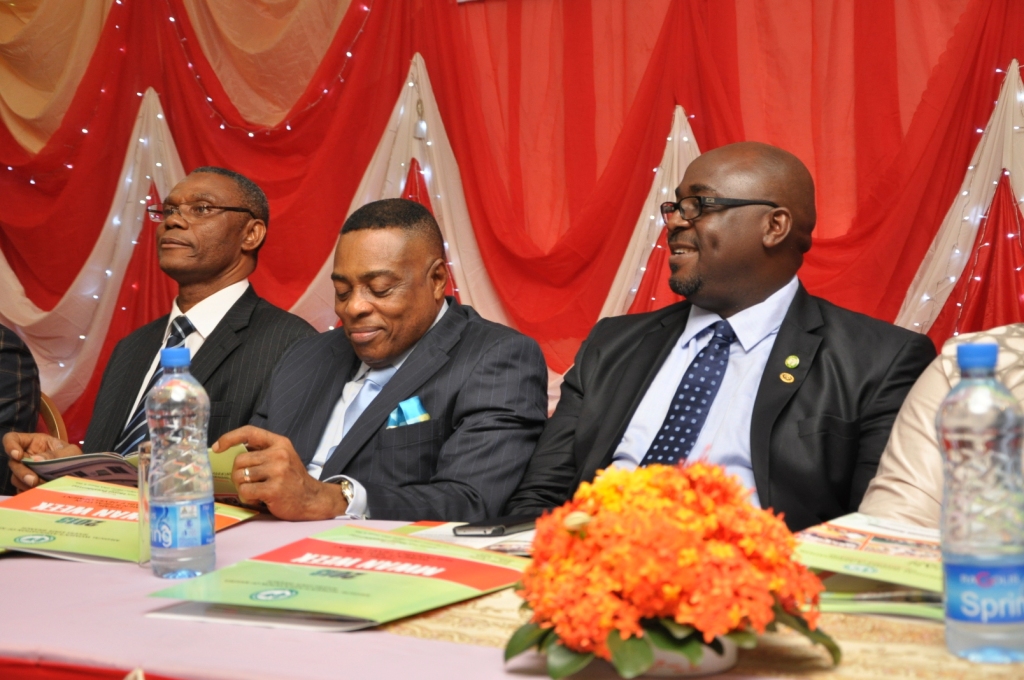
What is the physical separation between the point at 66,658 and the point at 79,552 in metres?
0.49

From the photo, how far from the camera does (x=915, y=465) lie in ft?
5.89

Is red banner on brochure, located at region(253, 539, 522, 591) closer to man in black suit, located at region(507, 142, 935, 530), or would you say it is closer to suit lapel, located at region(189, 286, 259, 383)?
man in black suit, located at region(507, 142, 935, 530)

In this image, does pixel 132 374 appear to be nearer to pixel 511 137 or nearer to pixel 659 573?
pixel 511 137

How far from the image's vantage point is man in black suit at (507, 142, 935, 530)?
212cm

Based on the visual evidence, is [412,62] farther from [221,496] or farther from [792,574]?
[792,574]

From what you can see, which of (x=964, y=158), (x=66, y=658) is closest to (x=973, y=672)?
(x=66, y=658)

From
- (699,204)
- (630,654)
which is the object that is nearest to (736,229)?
(699,204)

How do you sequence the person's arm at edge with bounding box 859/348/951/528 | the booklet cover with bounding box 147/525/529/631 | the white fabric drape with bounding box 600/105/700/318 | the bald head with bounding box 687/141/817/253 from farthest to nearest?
the white fabric drape with bounding box 600/105/700/318
the bald head with bounding box 687/141/817/253
the person's arm at edge with bounding box 859/348/951/528
the booklet cover with bounding box 147/525/529/631

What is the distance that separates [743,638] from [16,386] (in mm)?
2720

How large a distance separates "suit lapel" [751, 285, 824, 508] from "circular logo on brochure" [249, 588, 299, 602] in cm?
119

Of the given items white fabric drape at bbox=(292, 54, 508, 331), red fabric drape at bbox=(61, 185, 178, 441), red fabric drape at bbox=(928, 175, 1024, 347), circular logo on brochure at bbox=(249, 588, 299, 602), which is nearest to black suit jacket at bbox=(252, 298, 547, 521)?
circular logo on brochure at bbox=(249, 588, 299, 602)

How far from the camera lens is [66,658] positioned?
1.05 meters

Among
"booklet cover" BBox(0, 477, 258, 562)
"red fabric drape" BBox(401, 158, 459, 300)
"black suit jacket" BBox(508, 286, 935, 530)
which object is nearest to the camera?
"booklet cover" BBox(0, 477, 258, 562)

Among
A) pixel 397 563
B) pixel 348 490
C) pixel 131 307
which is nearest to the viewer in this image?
pixel 397 563
